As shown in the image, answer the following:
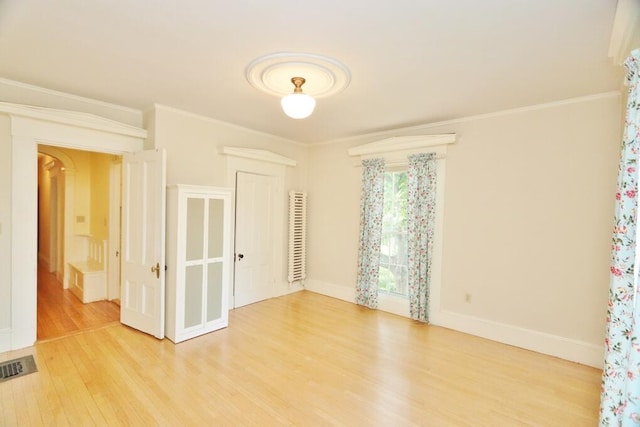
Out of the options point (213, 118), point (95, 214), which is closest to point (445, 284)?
point (213, 118)

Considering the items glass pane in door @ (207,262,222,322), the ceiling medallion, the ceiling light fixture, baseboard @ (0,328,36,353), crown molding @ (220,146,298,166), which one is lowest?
baseboard @ (0,328,36,353)

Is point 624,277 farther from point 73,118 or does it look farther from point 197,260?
point 73,118

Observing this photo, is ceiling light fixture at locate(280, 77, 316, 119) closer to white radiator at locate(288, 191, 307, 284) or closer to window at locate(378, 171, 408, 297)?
window at locate(378, 171, 408, 297)

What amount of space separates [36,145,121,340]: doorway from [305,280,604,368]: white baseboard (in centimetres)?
430

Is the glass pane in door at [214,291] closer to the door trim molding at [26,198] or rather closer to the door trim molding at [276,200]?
the door trim molding at [276,200]

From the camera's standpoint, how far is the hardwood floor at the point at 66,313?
3.38 meters

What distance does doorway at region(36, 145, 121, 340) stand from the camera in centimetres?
390

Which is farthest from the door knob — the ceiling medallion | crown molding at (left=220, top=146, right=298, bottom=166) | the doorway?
the ceiling medallion

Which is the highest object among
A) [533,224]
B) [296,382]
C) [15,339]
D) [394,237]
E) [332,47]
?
[332,47]

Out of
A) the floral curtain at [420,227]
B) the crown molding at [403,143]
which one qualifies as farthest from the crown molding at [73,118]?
the floral curtain at [420,227]

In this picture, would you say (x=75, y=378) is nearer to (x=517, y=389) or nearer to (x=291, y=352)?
(x=291, y=352)

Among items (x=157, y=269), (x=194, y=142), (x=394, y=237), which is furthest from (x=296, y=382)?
(x=194, y=142)

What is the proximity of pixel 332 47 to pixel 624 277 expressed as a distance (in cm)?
236

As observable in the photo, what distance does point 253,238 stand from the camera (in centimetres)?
462
